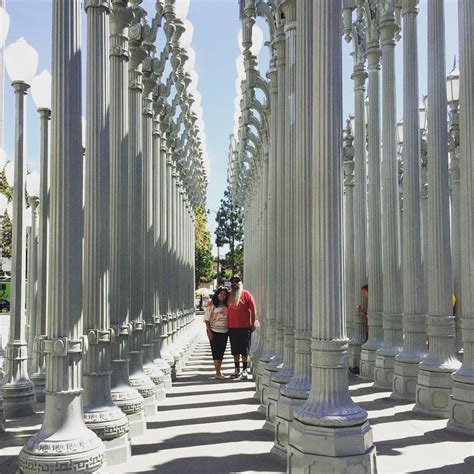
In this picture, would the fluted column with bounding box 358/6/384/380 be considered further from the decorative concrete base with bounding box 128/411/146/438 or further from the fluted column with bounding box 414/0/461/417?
the decorative concrete base with bounding box 128/411/146/438

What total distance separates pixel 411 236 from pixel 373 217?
3.48 m

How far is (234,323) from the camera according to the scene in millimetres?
15281

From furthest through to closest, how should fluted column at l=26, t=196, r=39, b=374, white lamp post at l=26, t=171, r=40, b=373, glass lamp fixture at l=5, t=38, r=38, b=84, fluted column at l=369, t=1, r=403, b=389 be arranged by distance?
white lamp post at l=26, t=171, r=40, b=373 < fluted column at l=26, t=196, r=39, b=374 < fluted column at l=369, t=1, r=403, b=389 < glass lamp fixture at l=5, t=38, r=38, b=84

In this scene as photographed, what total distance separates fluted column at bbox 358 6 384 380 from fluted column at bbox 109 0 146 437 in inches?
285

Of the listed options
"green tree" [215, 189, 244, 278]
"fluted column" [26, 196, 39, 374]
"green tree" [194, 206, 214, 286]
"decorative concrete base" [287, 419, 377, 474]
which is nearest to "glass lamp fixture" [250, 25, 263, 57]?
"fluted column" [26, 196, 39, 374]

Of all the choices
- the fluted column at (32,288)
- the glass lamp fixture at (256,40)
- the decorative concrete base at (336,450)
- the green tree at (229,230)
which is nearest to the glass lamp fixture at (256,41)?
the glass lamp fixture at (256,40)

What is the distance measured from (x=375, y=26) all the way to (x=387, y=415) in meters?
9.39

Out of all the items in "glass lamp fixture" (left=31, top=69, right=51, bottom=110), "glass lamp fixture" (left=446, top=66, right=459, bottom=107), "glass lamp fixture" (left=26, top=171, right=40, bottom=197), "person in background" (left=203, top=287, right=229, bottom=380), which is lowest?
"person in background" (left=203, top=287, right=229, bottom=380)

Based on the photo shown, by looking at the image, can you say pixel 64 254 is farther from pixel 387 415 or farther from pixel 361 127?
pixel 361 127

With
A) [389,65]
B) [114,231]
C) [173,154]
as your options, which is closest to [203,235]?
[173,154]

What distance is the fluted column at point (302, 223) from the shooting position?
7074mm

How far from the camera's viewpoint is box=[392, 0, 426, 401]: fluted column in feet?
37.6

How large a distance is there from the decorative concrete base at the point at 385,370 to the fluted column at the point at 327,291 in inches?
274

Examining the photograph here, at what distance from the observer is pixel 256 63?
1274 cm
